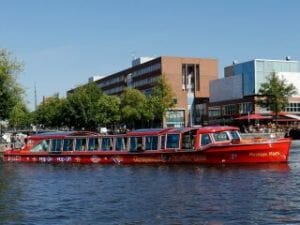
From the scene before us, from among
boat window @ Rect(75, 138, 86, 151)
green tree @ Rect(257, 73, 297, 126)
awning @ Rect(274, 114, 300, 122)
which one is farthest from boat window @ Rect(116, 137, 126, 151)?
awning @ Rect(274, 114, 300, 122)

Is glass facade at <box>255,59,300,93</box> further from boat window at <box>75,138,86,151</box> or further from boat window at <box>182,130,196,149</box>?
boat window at <box>182,130,196,149</box>

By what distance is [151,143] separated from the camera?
4834 cm

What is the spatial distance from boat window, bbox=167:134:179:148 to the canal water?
3768mm

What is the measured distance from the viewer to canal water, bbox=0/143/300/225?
22.1 m

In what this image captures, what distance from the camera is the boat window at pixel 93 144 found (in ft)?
172

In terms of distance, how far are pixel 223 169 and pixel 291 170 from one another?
437cm

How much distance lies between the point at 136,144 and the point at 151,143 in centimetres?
178

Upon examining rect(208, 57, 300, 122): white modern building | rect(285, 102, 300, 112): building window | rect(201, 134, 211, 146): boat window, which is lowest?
rect(201, 134, 211, 146): boat window

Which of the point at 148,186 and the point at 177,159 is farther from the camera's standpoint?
the point at 177,159

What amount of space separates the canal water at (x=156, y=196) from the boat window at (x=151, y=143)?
4629mm

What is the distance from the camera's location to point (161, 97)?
12112 cm

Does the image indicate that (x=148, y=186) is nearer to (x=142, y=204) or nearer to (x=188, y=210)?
(x=142, y=204)

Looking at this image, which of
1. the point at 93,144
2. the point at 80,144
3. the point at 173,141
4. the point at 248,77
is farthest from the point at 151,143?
the point at 248,77

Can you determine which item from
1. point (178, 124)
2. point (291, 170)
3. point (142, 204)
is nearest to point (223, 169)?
point (291, 170)
